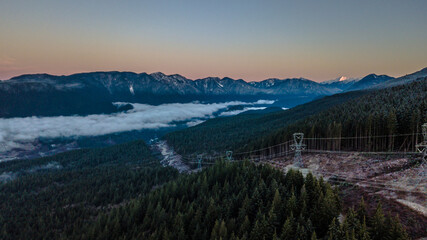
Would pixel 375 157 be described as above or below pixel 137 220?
above

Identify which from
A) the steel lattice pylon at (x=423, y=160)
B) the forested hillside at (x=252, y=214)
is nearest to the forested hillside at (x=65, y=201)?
the forested hillside at (x=252, y=214)

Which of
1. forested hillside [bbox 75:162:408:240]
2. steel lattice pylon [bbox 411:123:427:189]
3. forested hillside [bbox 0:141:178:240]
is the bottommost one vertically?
forested hillside [bbox 0:141:178:240]

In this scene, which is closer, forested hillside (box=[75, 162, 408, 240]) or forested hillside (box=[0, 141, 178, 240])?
forested hillside (box=[75, 162, 408, 240])

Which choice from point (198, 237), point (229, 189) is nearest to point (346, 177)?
point (229, 189)

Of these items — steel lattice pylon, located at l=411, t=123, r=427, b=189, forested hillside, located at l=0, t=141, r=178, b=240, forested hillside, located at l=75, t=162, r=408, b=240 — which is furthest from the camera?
forested hillside, located at l=0, t=141, r=178, b=240

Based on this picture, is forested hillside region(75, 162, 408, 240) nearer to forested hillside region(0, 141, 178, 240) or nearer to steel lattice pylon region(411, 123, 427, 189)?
steel lattice pylon region(411, 123, 427, 189)

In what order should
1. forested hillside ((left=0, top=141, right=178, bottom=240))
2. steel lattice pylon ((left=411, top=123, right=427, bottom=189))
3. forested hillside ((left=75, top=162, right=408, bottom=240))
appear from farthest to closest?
forested hillside ((left=0, top=141, right=178, bottom=240)) → forested hillside ((left=75, top=162, right=408, bottom=240)) → steel lattice pylon ((left=411, top=123, right=427, bottom=189))

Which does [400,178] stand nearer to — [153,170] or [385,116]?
[385,116]

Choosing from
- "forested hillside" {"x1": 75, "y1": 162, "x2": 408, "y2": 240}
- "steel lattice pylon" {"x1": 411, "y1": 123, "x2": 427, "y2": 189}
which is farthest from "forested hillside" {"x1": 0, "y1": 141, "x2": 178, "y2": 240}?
"steel lattice pylon" {"x1": 411, "y1": 123, "x2": 427, "y2": 189}
